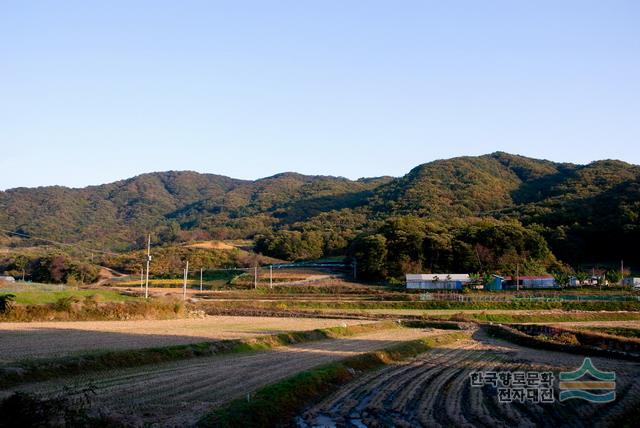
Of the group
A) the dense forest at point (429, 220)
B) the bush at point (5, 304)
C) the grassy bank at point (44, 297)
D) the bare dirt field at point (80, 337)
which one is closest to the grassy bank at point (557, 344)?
the bare dirt field at point (80, 337)

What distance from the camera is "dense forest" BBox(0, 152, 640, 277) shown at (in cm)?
8481

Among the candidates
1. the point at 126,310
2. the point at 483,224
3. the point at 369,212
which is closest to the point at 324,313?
the point at 126,310

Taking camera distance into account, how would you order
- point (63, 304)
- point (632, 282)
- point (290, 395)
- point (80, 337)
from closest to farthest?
point (290, 395)
point (80, 337)
point (63, 304)
point (632, 282)

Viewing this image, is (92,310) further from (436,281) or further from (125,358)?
(436,281)

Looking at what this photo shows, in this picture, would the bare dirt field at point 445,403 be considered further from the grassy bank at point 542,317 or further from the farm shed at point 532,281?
the farm shed at point 532,281

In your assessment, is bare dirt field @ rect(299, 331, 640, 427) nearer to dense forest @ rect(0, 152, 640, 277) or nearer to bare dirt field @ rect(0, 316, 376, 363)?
bare dirt field @ rect(0, 316, 376, 363)

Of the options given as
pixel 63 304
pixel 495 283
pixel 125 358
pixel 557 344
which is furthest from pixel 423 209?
pixel 125 358

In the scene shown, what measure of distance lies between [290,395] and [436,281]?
61.7 m

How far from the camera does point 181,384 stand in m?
15.3

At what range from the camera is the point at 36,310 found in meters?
35.2

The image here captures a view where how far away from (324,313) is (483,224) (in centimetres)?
4737

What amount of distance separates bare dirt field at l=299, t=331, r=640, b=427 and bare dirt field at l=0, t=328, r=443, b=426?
223 cm

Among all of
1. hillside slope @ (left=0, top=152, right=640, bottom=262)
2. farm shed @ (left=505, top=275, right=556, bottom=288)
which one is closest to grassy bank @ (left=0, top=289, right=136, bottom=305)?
farm shed @ (left=505, top=275, right=556, bottom=288)

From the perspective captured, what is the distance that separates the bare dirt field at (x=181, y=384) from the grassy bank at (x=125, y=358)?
2.06 feet
